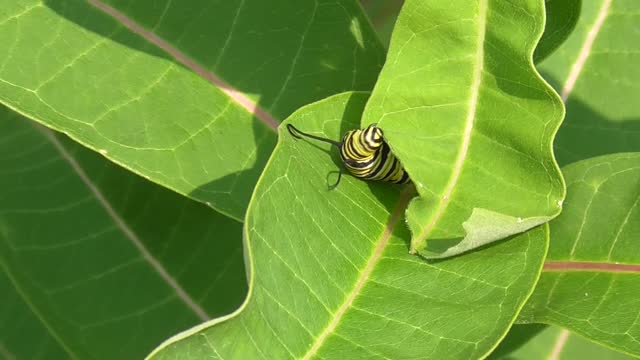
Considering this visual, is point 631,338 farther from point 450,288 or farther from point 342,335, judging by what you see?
point 342,335

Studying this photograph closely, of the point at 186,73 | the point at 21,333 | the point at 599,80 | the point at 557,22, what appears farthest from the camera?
the point at 21,333

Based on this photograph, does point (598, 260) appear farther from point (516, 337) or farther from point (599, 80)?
point (599, 80)

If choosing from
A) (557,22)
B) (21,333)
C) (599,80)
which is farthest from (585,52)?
(21,333)

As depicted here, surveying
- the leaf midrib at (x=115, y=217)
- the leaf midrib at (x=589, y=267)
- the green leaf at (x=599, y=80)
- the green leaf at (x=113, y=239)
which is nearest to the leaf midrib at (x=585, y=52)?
the green leaf at (x=599, y=80)

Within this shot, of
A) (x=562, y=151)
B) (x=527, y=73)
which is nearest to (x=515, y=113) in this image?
(x=527, y=73)

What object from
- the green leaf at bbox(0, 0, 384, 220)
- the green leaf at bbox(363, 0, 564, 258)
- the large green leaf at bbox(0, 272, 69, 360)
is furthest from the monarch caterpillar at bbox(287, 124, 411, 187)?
the large green leaf at bbox(0, 272, 69, 360)

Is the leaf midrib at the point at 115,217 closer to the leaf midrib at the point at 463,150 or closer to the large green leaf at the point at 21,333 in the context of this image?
the large green leaf at the point at 21,333
